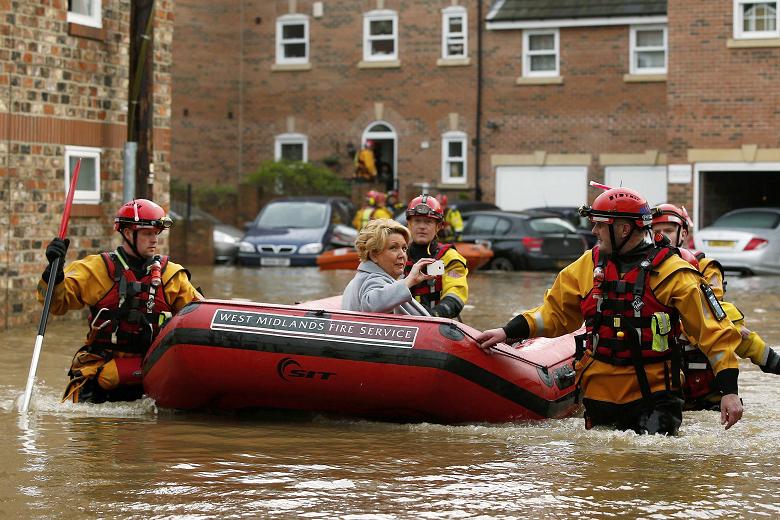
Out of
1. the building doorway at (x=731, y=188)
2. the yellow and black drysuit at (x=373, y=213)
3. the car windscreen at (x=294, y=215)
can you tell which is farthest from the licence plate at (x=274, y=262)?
the building doorway at (x=731, y=188)

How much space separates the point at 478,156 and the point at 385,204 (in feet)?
38.1

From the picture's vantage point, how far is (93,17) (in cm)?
1695

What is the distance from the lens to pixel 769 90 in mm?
28203

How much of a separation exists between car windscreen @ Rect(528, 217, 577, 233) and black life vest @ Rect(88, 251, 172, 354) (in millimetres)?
17886

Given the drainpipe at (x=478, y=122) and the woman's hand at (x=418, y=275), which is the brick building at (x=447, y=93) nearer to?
the drainpipe at (x=478, y=122)

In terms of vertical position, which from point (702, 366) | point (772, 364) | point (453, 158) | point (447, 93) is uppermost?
point (447, 93)

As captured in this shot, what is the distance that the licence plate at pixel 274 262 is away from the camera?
26.9m

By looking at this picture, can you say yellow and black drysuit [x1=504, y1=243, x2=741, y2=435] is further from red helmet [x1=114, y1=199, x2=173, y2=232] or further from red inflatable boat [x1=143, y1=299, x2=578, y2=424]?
red helmet [x1=114, y1=199, x2=173, y2=232]

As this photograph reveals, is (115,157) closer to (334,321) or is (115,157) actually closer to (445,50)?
(334,321)

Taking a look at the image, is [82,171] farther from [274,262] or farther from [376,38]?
[376,38]

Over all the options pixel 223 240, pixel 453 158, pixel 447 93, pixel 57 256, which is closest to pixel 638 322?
pixel 57 256

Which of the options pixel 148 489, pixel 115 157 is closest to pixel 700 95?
pixel 115 157

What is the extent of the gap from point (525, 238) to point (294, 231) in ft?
14.2

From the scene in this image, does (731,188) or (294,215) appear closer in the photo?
(294,215)
